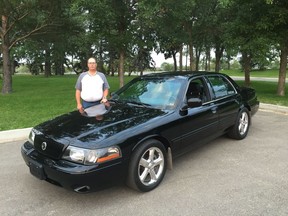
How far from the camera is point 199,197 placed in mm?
3420

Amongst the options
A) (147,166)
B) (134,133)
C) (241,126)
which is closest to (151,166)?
(147,166)

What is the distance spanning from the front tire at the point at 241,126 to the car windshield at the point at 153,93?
1747mm

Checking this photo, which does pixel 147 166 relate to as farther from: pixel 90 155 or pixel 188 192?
pixel 90 155

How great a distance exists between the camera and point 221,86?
5.34m

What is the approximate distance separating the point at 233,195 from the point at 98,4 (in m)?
8.67

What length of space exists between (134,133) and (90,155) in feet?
1.99

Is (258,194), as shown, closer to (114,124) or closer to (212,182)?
(212,182)

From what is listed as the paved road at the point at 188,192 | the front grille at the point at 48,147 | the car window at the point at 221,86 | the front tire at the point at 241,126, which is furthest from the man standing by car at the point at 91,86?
the front tire at the point at 241,126

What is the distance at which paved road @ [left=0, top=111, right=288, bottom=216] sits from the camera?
10.4 feet

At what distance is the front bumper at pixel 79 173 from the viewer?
3033 millimetres

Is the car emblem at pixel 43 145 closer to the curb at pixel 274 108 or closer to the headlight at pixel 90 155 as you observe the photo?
the headlight at pixel 90 155

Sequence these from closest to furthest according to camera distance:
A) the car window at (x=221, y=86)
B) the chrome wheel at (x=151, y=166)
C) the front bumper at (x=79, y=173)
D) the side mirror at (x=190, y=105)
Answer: the front bumper at (x=79, y=173) < the chrome wheel at (x=151, y=166) < the side mirror at (x=190, y=105) < the car window at (x=221, y=86)

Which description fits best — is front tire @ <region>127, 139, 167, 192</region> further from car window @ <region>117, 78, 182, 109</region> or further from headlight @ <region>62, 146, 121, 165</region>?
car window @ <region>117, 78, 182, 109</region>

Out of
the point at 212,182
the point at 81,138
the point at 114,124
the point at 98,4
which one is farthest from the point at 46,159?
the point at 98,4
